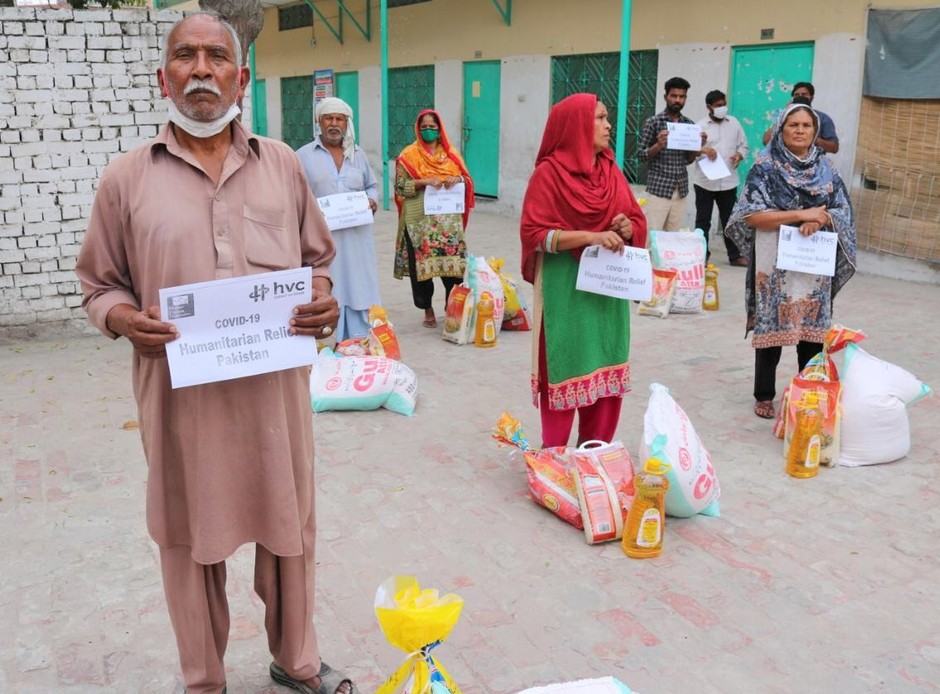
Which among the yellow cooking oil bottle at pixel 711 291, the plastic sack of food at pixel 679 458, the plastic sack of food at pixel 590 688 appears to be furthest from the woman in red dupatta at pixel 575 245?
the yellow cooking oil bottle at pixel 711 291

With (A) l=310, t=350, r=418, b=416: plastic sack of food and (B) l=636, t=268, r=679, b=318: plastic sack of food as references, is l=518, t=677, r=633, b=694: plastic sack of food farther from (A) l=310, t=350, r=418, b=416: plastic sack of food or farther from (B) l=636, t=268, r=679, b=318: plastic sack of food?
(B) l=636, t=268, r=679, b=318: plastic sack of food

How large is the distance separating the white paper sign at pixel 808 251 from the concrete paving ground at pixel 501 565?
982 millimetres

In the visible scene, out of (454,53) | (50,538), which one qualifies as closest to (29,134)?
(50,538)

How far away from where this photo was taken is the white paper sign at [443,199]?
7234mm

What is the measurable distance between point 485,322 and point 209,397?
15.5 feet

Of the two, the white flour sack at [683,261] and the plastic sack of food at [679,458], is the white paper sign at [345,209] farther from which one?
the plastic sack of food at [679,458]

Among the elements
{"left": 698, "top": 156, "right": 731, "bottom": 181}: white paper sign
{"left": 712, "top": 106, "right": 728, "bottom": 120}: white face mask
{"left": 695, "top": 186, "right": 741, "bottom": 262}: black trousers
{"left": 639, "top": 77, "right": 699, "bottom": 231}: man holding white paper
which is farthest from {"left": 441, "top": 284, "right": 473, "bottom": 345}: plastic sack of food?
{"left": 712, "top": 106, "right": 728, "bottom": 120}: white face mask

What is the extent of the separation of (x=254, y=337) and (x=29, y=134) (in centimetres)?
565

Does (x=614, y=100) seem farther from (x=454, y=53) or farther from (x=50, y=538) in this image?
(x=50, y=538)

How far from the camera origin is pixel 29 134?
7023mm

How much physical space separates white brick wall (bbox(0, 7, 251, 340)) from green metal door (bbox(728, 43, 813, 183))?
6.61 m

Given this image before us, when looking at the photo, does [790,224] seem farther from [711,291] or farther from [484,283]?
[711,291]

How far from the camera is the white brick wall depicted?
6.95 meters

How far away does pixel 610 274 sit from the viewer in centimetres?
409
